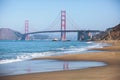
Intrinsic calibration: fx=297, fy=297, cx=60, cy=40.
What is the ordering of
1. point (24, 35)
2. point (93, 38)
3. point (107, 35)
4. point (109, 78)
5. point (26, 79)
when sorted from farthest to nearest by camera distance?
point (93, 38) → point (107, 35) → point (24, 35) → point (26, 79) → point (109, 78)

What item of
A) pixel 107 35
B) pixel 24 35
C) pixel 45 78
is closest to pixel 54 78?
pixel 45 78

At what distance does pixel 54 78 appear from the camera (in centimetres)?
436

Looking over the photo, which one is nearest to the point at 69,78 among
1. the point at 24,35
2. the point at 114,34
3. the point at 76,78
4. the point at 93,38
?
the point at 76,78

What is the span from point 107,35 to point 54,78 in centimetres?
5545

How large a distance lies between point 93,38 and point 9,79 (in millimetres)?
63578

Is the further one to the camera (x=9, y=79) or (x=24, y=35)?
(x=24, y=35)

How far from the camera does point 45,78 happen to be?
4.41 meters

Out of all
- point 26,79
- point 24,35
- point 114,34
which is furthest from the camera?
point 114,34

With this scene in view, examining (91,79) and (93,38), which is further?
(93,38)

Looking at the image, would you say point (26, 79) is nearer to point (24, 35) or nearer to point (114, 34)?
point (24, 35)

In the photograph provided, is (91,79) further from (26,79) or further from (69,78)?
(26,79)

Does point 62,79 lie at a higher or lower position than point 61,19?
lower

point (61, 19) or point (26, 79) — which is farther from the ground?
point (61, 19)

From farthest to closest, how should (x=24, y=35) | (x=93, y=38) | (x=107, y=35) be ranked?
1. (x=93, y=38)
2. (x=107, y=35)
3. (x=24, y=35)
